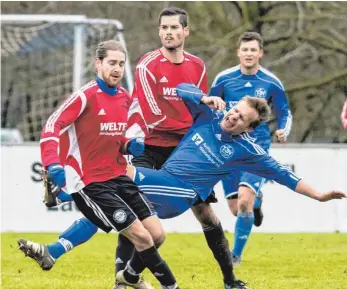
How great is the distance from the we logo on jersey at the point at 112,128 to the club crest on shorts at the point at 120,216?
0.59m

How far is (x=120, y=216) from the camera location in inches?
286

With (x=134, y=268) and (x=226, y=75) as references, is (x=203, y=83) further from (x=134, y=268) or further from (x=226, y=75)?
(x=134, y=268)

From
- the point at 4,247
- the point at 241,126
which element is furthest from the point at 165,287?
the point at 4,247

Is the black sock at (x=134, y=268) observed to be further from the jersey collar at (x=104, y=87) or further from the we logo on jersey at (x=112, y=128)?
the jersey collar at (x=104, y=87)

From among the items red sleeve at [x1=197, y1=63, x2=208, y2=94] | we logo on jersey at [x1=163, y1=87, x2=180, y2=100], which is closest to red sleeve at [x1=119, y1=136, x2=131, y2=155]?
we logo on jersey at [x1=163, y1=87, x2=180, y2=100]

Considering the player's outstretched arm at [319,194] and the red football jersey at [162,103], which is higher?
the red football jersey at [162,103]

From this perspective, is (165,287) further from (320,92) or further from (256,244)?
(320,92)

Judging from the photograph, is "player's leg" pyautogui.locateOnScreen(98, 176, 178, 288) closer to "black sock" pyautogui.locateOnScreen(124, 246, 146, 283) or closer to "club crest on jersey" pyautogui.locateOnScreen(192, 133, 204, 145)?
"black sock" pyautogui.locateOnScreen(124, 246, 146, 283)

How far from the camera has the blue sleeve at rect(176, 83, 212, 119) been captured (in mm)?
7684

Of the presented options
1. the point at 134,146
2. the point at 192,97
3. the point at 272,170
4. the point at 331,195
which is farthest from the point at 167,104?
the point at 331,195

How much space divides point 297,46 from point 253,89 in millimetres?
11129

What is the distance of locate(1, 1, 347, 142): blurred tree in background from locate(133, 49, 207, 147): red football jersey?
12.1 meters

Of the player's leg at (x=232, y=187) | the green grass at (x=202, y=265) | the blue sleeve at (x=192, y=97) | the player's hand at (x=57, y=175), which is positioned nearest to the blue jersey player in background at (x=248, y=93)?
the player's leg at (x=232, y=187)

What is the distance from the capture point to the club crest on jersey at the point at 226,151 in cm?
772
